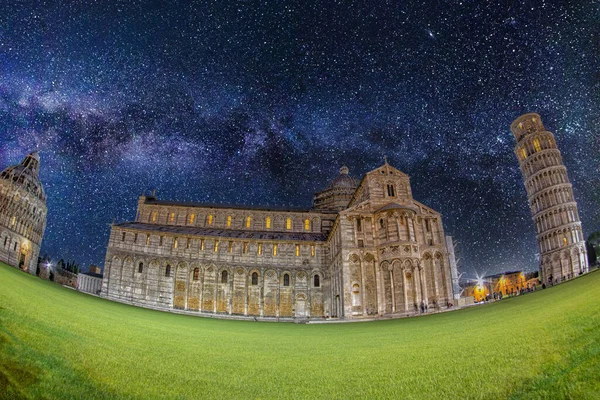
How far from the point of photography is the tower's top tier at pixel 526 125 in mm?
72688

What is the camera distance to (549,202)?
67062 mm

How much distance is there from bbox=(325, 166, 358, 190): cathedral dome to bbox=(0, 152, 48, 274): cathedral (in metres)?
55.6

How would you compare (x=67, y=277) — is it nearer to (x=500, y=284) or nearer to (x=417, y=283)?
(x=417, y=283)

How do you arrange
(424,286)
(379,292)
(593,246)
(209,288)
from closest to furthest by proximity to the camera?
(424,286), (379,292), (209,288), (593,246)

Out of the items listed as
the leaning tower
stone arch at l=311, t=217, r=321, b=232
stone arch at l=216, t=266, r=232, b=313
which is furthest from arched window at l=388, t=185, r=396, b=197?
the leaning tower

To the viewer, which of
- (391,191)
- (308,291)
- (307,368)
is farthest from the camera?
(308,291)

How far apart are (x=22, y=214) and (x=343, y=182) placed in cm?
5852

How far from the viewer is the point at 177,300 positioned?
161 ft

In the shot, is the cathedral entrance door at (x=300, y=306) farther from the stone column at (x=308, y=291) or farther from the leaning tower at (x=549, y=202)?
the leaning tower at (x=549, y=202)

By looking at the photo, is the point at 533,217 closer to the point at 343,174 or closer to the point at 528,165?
the point at 528,165

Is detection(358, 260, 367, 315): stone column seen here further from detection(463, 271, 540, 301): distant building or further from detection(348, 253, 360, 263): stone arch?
detection(463, 271, 540, 301): distant building

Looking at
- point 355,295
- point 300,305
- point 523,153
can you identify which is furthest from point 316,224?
point 523,153

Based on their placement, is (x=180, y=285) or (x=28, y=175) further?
(x=28, y=175)

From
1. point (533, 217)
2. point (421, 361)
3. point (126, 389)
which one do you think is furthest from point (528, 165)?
point (126, 389)
